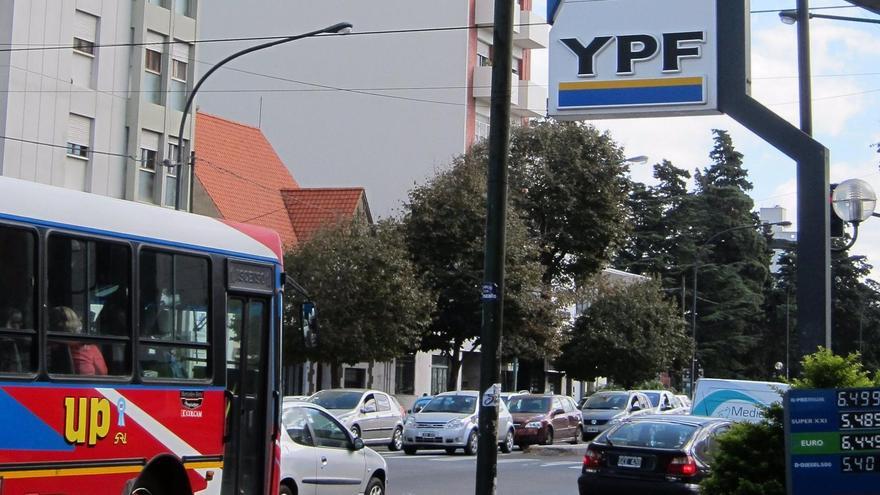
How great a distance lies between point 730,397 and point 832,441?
16.4 meters

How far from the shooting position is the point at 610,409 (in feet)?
141

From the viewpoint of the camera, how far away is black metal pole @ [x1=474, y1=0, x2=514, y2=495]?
1211 centimetres

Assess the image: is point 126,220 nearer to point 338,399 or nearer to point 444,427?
point 338,399

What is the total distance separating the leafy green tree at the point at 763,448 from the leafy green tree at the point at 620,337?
4534 cm

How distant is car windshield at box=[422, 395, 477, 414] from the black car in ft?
45.2

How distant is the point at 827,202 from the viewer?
452 inches

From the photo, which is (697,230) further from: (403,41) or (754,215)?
(403,41)

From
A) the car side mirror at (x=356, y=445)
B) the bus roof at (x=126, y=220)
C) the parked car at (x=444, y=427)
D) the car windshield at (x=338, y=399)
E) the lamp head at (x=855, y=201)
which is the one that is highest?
the lamp head at (x=855, y=201)

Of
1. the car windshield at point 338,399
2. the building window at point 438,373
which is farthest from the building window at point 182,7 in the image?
the building window at point 438,373

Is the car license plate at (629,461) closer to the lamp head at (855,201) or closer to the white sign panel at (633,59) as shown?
the lamp head at (855,201)

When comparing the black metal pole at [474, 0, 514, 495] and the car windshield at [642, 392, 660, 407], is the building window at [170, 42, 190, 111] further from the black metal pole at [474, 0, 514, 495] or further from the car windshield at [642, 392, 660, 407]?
the black metal pole at [474, 0, 514, 495]

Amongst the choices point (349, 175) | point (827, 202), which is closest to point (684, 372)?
point (349, 175)

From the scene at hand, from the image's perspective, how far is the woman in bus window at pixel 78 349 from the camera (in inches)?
374

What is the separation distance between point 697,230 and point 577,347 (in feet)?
77.5
